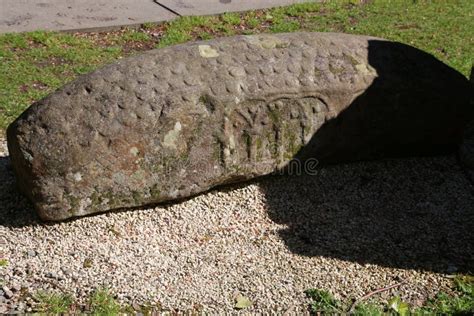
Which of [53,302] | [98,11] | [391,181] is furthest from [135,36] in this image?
[53,302]

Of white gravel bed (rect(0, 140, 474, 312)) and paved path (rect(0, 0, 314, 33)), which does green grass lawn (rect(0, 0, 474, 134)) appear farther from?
white gravel bed (rect(0, 140, 474, 312))

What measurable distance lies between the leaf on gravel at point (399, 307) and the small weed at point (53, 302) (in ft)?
6.17

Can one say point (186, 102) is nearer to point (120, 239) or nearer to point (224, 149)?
point (224, 149)

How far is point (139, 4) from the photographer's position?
9.55m

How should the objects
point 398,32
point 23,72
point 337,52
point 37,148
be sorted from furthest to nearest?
1. point 398,32
2. point 23,72
3. point 337,52
4. point 37,148

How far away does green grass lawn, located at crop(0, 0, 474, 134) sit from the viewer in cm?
732

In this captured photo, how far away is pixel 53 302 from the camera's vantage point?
412cm

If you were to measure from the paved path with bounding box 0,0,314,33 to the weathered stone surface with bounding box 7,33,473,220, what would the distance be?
398cm

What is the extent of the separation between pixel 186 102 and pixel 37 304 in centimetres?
159

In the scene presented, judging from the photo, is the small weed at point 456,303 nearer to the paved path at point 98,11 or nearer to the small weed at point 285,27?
the small weed at point 285,27

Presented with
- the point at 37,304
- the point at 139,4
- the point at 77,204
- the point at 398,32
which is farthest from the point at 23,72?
the point at 398,32

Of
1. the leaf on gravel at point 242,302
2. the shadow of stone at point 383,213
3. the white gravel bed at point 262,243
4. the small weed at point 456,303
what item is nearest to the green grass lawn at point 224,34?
the white gravel bed at point 262,243

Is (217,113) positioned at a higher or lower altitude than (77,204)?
higher

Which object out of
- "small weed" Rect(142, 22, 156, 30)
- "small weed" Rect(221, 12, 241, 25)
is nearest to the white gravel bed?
"small weed" Rect(142, 22, 156, 30)
